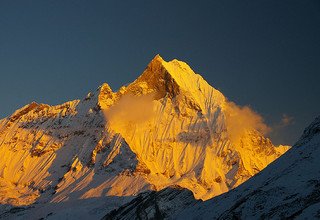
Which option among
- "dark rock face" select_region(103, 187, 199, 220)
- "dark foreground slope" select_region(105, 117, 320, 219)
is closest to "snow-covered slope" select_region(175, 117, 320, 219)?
"dark foreground slope" select_region(105, 117, 320, 219)

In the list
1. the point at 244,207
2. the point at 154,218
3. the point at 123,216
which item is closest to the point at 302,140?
the point at 244,207

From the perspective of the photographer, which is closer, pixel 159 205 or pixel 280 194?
pixel 280 194

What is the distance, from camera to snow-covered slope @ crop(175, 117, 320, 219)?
75.9 meters

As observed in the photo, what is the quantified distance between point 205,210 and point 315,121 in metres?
23.8

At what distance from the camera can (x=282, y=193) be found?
270ft

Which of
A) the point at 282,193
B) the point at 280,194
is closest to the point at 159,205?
the point at 280,194

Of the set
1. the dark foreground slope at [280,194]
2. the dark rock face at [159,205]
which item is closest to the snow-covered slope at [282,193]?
the dark foreground slope at [280,194]

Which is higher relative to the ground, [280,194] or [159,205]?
[159,205]

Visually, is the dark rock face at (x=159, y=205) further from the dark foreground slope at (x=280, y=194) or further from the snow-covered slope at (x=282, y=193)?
the snow-covered slope at (x=282, y=193)

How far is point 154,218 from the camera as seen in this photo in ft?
396

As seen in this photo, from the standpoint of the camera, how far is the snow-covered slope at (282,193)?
7594cm

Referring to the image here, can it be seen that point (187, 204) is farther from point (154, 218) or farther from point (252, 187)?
point (252, 187)

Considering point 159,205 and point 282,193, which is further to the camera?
point 159,205

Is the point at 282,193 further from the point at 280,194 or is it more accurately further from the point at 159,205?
the point at 159,205
